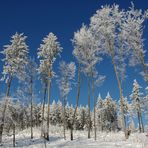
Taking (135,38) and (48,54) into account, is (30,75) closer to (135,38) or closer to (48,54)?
(48,54)

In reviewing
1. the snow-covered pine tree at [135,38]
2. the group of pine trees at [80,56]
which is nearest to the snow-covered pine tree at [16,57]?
the group of pine trees at [80,56]

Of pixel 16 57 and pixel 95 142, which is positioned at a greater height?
pixel 16 57

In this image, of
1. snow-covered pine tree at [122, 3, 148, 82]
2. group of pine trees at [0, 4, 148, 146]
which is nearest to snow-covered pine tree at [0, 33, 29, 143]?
group of pine trees at [0, 4, 148, 146]

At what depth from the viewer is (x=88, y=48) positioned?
3403cm

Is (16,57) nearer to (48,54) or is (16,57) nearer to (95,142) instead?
(48,54)

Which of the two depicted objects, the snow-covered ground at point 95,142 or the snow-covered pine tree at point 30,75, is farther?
the snow-covered pine tree at point 30,75

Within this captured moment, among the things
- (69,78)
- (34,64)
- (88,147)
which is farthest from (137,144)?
(34,64)

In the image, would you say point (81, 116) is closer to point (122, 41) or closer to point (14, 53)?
point (14, 53)

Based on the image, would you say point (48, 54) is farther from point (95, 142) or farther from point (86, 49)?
point (95, 142)

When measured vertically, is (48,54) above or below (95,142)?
above

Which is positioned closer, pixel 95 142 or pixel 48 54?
pixel 95 142

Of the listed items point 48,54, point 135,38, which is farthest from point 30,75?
point 135,38

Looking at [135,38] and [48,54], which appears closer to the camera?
[135,38]

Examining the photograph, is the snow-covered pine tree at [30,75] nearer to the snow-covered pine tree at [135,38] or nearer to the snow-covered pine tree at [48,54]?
the snow-covered pine tree at [48,54]
